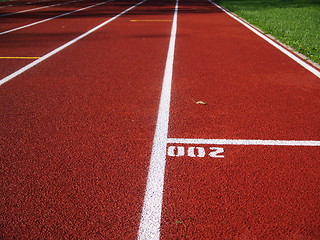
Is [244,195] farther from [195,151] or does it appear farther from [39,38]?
[39,38]

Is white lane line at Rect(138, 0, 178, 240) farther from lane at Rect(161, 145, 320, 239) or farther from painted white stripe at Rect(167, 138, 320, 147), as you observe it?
painted white stripe at Rect(167, 138, 320, 147)

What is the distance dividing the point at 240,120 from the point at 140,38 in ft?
19.7

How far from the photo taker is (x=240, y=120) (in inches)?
163

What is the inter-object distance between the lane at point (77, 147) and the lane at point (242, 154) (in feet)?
1.08

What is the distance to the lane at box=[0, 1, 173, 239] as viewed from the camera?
8.27 feet

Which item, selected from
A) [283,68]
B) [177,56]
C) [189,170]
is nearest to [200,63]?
[177,56]

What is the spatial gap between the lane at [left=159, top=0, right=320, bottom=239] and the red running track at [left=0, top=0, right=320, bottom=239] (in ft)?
0.04

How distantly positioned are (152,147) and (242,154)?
0.90 m

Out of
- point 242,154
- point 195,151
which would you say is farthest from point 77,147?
point 242,154

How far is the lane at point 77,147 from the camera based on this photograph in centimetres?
252

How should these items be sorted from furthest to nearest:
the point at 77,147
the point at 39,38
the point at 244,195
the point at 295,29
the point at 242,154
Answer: the point at 295,29, the point at 39,38, the point at 77,147, the point at 242,154, the point at 244,195

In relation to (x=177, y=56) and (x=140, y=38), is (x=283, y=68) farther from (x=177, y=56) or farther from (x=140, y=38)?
(x=140, y=38)

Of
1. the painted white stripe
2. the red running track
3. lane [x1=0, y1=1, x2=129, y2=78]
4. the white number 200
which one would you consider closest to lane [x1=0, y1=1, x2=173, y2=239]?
the red running track

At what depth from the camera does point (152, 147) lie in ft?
11.5
